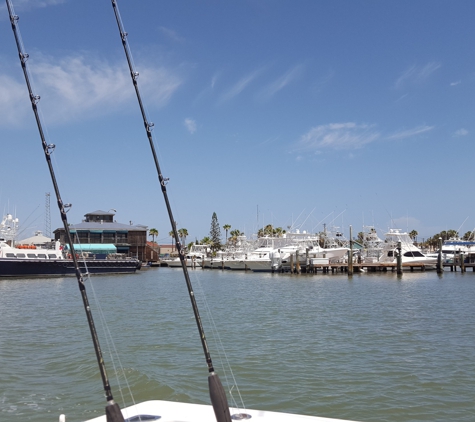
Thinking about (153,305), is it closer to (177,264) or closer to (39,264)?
(39,264)

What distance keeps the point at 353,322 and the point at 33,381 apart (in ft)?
53.1

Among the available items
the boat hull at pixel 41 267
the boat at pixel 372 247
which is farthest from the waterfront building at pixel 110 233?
the boat at pixel 372 247

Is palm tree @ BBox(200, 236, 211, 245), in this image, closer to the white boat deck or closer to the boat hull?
the boat hull

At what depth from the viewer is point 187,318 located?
2866 centimetres

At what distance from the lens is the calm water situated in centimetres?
1305

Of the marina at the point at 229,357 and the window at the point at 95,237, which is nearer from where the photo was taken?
the marina at the point at 229,357

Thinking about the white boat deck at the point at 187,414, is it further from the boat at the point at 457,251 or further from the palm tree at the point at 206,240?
the palm tree at the point at 206,240

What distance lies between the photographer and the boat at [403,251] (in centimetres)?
8362

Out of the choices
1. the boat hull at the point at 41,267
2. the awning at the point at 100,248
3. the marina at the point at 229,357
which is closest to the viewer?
the marina at the point at 229,357

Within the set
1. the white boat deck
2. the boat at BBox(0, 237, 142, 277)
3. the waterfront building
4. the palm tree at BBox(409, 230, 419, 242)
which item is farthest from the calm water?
the palm tree at BBox(409, 230, 419, 242)

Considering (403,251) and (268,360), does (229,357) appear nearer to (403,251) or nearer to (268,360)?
(268,360)

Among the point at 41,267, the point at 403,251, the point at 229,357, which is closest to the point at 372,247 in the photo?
the point at 403,251

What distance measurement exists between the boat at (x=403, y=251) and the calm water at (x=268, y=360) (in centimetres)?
5282

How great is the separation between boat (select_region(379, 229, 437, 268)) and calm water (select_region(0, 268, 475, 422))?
Answer: 173ft
